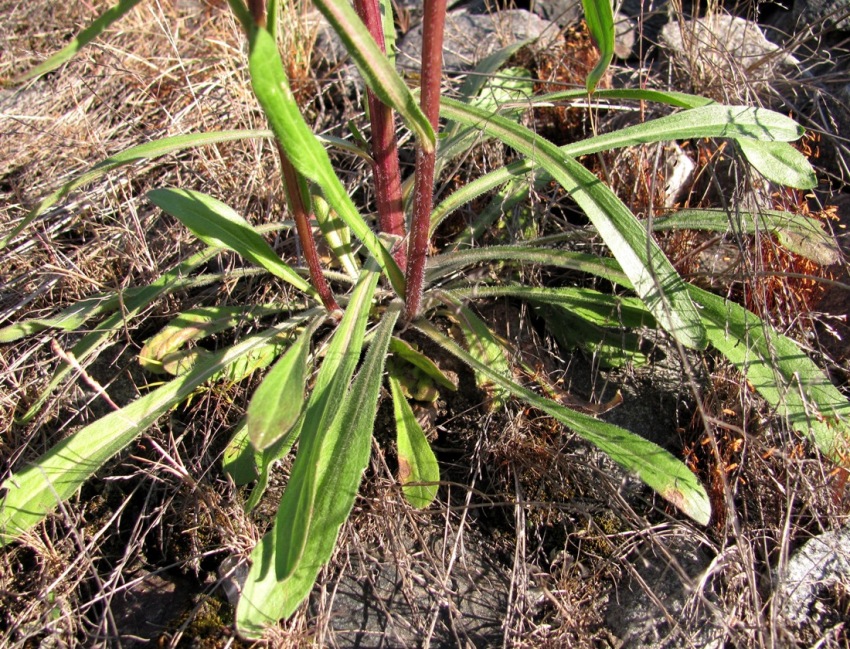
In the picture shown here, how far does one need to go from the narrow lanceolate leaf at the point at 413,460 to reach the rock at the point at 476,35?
1.31 metres

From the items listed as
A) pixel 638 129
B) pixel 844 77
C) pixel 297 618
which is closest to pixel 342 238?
pixel 638 129

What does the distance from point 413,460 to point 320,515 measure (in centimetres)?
31

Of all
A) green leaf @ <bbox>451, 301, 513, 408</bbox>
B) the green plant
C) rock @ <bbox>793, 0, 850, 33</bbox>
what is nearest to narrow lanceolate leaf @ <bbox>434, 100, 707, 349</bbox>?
the green plant

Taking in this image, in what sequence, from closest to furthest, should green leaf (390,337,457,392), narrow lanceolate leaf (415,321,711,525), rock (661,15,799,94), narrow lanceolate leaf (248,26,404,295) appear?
narrow lanceolate leaf (248,26,404,295) < narrow lanceolate leaf (415,321,711,525) < green leaf (390,337,457,392) < rock (661,15,799,94)

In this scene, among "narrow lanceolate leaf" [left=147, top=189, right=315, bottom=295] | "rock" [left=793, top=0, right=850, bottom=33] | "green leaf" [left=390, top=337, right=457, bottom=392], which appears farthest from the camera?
"rock" [left=793, top=0, right=850, bottom=33]

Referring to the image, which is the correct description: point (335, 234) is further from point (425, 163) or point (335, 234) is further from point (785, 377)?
point (785, 377)

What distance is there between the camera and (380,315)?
1840 millimetres

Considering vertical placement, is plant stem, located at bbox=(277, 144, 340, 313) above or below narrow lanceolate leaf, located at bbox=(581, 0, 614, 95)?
below

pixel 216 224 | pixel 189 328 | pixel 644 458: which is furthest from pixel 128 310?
pixel 644 458

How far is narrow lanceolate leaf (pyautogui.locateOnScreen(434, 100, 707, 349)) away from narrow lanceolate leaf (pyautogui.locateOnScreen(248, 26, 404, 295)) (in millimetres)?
A: 457

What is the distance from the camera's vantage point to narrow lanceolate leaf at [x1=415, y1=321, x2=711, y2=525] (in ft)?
4.30

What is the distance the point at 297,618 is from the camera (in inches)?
54.2

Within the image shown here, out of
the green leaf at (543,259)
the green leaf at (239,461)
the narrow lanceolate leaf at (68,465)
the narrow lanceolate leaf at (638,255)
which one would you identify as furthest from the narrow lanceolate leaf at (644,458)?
the narrow lanceolate leaf at (68,465)

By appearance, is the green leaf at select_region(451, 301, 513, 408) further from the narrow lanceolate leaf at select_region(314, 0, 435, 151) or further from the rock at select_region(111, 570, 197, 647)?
the rock at select_region(111, 570, 197, 647)
